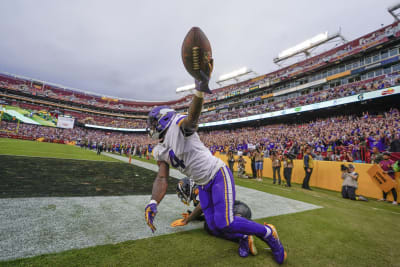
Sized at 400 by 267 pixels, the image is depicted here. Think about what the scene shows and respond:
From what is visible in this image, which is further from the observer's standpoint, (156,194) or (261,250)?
(261,250)

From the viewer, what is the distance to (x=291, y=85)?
34.5 meters

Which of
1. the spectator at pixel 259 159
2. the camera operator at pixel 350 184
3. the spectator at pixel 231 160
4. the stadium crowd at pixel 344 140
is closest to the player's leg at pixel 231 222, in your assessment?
the camera operator at pixel 350 184

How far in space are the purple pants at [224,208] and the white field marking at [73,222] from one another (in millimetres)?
847

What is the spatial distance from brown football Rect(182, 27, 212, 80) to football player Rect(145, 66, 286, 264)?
1.74ft

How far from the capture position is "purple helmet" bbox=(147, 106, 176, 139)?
2.27m

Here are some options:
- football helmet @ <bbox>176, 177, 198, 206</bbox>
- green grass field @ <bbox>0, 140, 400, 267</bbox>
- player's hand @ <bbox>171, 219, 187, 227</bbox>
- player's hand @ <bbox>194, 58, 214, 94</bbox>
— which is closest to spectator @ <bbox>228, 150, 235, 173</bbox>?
green grass field @ <bbox>0, 140, 400, 267</bbox>

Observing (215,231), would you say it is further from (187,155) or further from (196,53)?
(196,53)

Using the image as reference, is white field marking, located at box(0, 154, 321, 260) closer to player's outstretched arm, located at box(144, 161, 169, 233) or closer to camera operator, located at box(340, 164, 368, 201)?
player's outstretched arm, located at box(144, 161, 169, 233)

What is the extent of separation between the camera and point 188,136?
6.77 ft

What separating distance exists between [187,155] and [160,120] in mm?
549

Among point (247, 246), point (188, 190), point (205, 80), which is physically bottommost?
point (247, 246)

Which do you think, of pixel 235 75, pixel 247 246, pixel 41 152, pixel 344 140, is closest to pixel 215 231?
pixel 247 246

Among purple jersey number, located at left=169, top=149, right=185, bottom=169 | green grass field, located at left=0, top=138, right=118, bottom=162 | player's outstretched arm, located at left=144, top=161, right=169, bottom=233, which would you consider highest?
purple jersey number, located at left=169, top=149, right=185, bottom=169

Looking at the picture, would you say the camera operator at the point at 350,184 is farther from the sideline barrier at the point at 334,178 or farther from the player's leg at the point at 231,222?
the player's leg at the point at 231,222
